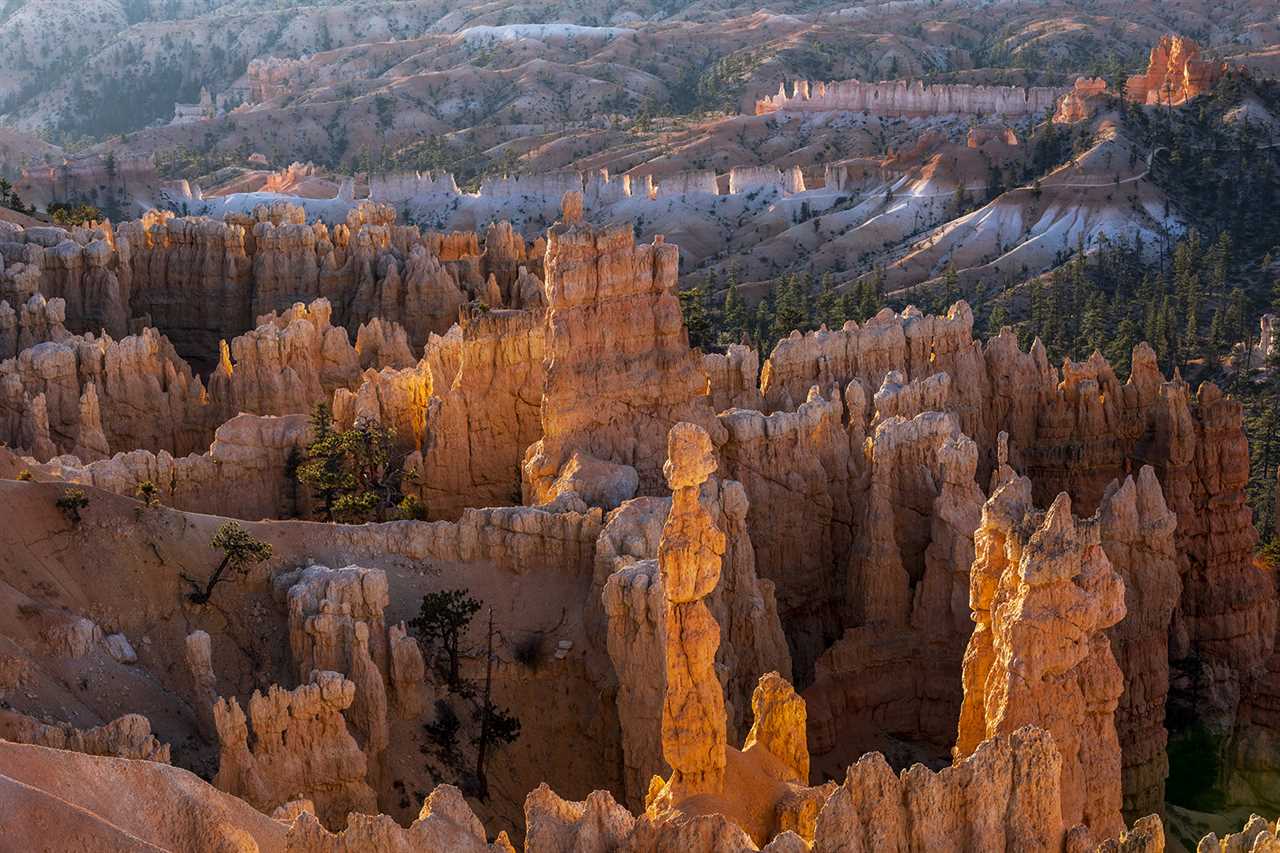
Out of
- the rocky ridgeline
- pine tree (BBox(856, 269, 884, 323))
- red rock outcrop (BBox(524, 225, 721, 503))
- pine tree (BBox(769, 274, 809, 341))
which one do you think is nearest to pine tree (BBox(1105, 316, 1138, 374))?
pine tree (BBox(856, 269, 884, 323))

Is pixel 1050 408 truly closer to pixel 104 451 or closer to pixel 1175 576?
pixel 1175 576

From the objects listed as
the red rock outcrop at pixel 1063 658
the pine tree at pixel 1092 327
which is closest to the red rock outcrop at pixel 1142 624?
the red rock outcrop at pixel 1063 658

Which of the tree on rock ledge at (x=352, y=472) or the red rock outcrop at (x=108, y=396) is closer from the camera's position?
the tree on rock ledge at (x=352, y=472)

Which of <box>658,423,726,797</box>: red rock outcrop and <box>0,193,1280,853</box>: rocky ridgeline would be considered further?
<box>658,423,726,797</box>: red rock outcrop

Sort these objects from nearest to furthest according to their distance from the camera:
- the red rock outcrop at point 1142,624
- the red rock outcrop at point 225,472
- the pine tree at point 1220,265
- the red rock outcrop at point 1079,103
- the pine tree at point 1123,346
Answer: the red rock outcrop at point 1142,624
the red rock outcrop at point 225,472
the pine tree at point 1123,346
the pine tree at point 1220,265
the red rock outcrop at point 1079,103

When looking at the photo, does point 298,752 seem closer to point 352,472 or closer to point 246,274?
point 352,472

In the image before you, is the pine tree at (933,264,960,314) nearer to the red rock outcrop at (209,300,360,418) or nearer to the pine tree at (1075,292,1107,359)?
the pine tree at (1075,292,1107,359)

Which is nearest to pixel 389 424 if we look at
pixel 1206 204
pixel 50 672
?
pixel 50 672

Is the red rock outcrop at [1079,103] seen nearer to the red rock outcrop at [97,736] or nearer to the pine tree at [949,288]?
the pine tree at [949,288]

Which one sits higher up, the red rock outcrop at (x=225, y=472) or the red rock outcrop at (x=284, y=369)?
the red rock outcrop at (x=225, y=472)
